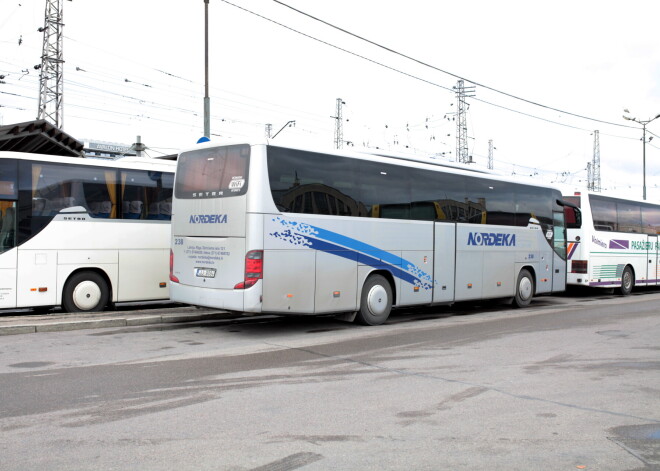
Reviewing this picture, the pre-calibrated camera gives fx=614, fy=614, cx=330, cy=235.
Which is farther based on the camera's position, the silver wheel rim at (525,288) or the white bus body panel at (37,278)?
the silver wheel rim at (525,288)

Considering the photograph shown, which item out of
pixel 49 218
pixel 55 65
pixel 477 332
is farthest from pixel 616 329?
pixel 55 65

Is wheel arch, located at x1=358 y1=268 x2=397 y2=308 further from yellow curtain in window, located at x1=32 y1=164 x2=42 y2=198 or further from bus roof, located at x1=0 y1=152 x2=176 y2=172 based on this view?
yellow curtain in window, located at x1=32 y1=164 x2=42 y2=198

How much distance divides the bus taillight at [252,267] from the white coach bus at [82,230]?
440 centimetres

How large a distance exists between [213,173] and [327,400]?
555 cm

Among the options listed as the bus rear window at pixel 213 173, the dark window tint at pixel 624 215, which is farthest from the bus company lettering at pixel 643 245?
→ the bus rear window at pixel 213 173

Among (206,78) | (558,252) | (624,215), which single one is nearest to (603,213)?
(624,215)

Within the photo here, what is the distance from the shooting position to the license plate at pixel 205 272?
10.6 meters

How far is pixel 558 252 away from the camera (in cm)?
1759

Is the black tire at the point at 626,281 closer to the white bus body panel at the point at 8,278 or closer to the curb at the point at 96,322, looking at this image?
the curb at the point at 96,322

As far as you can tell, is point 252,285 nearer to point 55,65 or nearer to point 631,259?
point 631,259

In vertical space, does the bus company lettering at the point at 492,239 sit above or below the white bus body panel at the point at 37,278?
above

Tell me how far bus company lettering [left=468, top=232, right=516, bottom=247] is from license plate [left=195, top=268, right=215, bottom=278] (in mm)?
6505

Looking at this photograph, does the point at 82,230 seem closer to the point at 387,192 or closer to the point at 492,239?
the point at 387,192

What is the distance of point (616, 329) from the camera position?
11.9m
